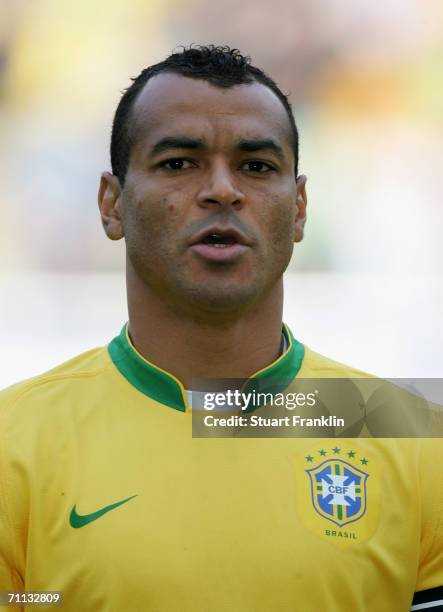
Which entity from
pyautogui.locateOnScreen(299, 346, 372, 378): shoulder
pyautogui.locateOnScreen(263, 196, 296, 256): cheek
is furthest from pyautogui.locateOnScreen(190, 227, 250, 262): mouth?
pyautogui.locateOnScreen(299, 346, 372, 378): shoulder

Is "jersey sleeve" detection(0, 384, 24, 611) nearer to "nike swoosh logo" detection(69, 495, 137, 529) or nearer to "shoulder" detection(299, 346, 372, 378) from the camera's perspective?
"nike swoosh logo" detection(69, 495, 137, 529)

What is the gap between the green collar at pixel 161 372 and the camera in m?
2.46

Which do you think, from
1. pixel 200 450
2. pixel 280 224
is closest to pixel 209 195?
pixel 280 224

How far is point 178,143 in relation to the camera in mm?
2381

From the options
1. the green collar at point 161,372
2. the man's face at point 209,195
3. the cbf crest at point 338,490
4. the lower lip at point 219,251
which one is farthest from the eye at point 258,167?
the cbf crest at point 338,490

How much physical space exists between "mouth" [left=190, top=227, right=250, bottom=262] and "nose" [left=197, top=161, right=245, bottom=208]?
0.08 meters

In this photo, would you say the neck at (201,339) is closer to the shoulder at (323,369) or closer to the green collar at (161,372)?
the green collar at (161,372)

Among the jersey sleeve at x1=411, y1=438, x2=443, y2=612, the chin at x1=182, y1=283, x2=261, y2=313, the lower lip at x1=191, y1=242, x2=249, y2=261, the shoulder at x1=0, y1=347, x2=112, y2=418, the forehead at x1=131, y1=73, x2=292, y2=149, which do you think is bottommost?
the jersey sleeve at x1=411, y1=438, x2=443, y2=612

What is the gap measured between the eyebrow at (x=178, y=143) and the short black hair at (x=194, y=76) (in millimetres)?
156

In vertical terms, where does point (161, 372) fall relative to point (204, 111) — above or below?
below

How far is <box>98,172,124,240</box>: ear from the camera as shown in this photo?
105 inches

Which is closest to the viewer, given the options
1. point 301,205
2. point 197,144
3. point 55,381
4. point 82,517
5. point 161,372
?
point 82,517

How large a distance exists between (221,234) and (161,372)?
46cm

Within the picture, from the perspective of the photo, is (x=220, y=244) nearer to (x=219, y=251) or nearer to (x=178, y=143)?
(x=219, y=251)
